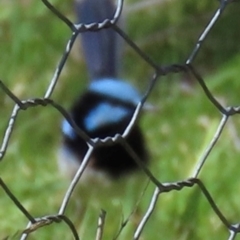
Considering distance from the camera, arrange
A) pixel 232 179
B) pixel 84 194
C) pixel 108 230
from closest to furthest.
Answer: pixel 108 230, pixel 84 194, pixel 232 179

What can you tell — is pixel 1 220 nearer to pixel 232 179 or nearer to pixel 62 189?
→ pixel 62 189

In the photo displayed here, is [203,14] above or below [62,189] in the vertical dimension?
above

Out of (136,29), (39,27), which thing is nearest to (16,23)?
(39,27)

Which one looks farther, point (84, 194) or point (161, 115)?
point (161, 115)

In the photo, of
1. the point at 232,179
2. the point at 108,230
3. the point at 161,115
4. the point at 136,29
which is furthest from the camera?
the point at 136,29
